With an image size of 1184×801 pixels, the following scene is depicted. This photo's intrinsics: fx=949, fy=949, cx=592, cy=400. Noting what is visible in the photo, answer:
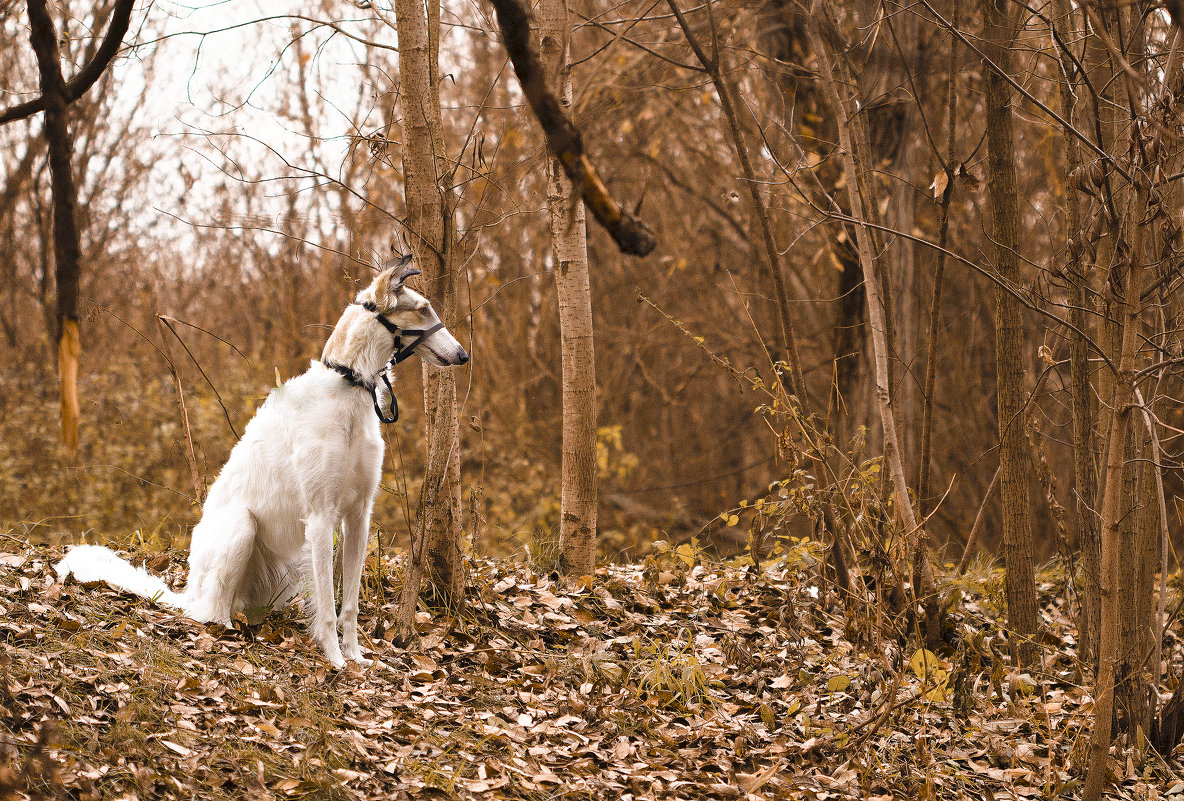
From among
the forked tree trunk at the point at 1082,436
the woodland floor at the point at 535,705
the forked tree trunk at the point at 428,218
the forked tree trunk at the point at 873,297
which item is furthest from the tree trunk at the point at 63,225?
the forked tree trunk at the point at 1082,436

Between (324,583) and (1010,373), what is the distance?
416 centimetres

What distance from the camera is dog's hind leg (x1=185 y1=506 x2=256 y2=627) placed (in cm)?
491

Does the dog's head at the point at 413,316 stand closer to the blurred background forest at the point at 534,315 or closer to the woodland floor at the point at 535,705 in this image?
the woodland floor at the point at 535,705

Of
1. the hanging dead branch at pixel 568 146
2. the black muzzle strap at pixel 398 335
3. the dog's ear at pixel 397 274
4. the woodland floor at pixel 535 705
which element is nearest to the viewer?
the hanging dead branch at pixel 568 146

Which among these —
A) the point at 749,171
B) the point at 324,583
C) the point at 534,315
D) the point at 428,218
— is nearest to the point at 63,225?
the point at 324,583

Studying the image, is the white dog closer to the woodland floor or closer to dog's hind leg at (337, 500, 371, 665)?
dog's hind leg at (337, 500, 371, 665)

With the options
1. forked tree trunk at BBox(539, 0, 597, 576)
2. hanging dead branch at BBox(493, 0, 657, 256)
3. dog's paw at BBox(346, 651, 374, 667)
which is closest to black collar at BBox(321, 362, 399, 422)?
dog's paw at BBox(346, 651, 374, 667)

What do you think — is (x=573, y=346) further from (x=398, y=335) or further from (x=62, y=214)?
(x=62, y=214)

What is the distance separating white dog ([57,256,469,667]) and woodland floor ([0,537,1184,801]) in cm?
21

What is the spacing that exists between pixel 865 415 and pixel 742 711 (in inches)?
194

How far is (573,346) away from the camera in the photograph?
6004 millimetres

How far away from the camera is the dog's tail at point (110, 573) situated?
5117 millimetres

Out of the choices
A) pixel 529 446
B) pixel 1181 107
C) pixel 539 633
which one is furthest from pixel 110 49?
pixel 529 446

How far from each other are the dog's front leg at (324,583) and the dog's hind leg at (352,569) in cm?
8
